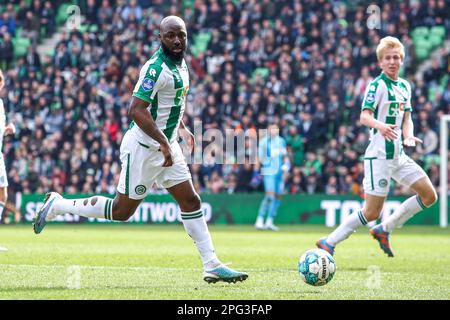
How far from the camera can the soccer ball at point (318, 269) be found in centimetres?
902

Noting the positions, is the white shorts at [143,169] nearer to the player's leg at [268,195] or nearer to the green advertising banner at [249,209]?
the player's leg at [268,195]

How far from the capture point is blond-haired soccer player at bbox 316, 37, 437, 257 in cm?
1197

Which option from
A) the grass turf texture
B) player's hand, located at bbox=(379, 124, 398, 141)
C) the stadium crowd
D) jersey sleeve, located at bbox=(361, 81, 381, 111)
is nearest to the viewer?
the grass turf texture

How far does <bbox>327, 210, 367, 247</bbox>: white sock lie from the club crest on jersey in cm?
399

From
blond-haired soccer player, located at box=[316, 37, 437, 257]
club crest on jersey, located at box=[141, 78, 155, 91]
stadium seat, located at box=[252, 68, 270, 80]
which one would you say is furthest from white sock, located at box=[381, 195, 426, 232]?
stadium seat, located at box=[252, 68, 270, 80]

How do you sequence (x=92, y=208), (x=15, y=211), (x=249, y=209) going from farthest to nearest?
1. (x=15, y=211)
2. (x=249, y=209)
3. (x=92, y=208)

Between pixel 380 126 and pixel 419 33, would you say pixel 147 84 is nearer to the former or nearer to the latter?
pixel 380 126

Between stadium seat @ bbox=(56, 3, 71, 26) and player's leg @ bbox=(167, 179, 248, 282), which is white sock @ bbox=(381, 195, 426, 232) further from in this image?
stadium seat @ bbox=(56, 3, 71, 26)

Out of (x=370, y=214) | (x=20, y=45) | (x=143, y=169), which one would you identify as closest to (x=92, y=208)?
(x=143, y=169)

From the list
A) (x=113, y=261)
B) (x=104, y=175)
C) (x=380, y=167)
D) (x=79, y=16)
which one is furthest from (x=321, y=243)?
(x=79, y=16)

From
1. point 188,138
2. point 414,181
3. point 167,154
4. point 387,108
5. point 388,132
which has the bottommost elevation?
point 414,181

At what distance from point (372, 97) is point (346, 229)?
5.57 feet

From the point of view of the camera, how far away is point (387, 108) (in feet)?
39.9

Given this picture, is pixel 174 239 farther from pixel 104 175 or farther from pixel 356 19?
pixel 356 19
